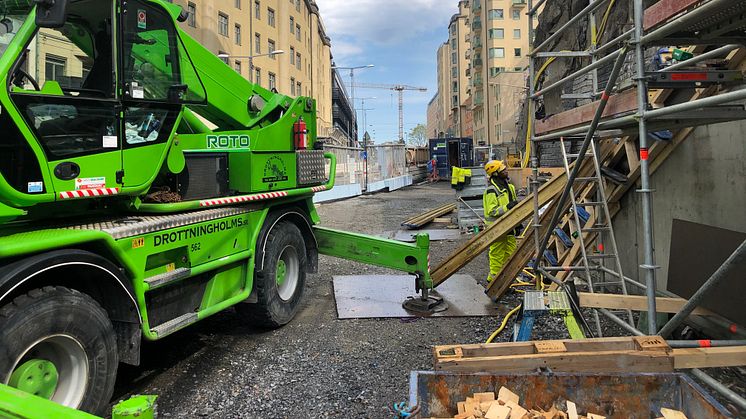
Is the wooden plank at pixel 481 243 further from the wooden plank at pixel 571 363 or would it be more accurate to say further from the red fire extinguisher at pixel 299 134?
the wooden plank at pixel 571 363

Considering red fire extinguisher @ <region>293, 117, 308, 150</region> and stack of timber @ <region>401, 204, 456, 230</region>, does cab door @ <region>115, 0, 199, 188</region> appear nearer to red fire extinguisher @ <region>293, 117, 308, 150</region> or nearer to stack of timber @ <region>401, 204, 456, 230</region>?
red fire extinguisher @ <region>293, 117, 308, 150</region>

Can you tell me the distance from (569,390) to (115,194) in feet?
10.6

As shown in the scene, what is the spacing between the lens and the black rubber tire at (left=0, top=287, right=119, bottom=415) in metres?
2.70

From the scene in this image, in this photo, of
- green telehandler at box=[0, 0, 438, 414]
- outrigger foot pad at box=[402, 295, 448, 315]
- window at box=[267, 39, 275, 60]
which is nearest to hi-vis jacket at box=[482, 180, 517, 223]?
outrigger foot pad at box=[402, 295, 448, 315]

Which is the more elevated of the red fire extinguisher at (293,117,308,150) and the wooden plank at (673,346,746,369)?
the red fire extinguisher at (293,117,308,150)

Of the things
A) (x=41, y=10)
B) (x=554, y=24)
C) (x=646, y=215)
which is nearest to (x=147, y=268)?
(x=41, y=10)

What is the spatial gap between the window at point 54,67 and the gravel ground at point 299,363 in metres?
Result: 2.43

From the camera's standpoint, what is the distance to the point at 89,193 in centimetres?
342

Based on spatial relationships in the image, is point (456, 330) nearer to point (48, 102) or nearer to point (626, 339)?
point (626, 339)

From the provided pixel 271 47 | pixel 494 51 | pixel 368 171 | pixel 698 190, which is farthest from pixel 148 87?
pixel 494 51

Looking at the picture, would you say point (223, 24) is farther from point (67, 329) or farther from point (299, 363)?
point (67, 329)

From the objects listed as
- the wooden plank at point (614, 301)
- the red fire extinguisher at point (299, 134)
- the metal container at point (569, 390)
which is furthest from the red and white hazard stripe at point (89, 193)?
the wooden plank at point (614, 301)

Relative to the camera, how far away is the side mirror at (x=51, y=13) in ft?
9.58

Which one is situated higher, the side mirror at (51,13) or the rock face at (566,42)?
the rock face at (566,42)
